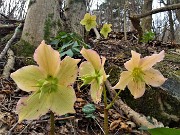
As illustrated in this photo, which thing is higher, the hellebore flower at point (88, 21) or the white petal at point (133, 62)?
the hellebore flower at point (88, 21)

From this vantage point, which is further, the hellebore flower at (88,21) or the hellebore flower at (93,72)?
the hellebore flower at (88,21)

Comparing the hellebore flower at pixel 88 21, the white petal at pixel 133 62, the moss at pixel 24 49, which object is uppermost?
the hellebore flower at pixel 88 21

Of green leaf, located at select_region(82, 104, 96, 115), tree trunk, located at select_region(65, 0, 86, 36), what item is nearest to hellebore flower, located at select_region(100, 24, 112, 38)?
tree trunk, located at select_region(65, 0, 86, 36)

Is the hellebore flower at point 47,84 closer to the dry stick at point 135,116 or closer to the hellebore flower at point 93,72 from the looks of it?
the hellebore flower at point 93,72

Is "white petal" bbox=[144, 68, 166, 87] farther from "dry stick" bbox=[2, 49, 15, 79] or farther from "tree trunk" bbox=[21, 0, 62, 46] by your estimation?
"tree trunk" bbox=[21, 0, 62, 46]

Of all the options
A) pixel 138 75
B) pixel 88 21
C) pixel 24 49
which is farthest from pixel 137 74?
pixel 88 21

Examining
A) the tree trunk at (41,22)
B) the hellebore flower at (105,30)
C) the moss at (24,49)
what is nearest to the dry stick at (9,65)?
the moss at (24,49)

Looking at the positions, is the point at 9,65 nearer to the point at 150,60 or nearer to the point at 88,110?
the point at 88,110

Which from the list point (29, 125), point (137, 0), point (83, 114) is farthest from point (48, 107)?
point (137, 0)
